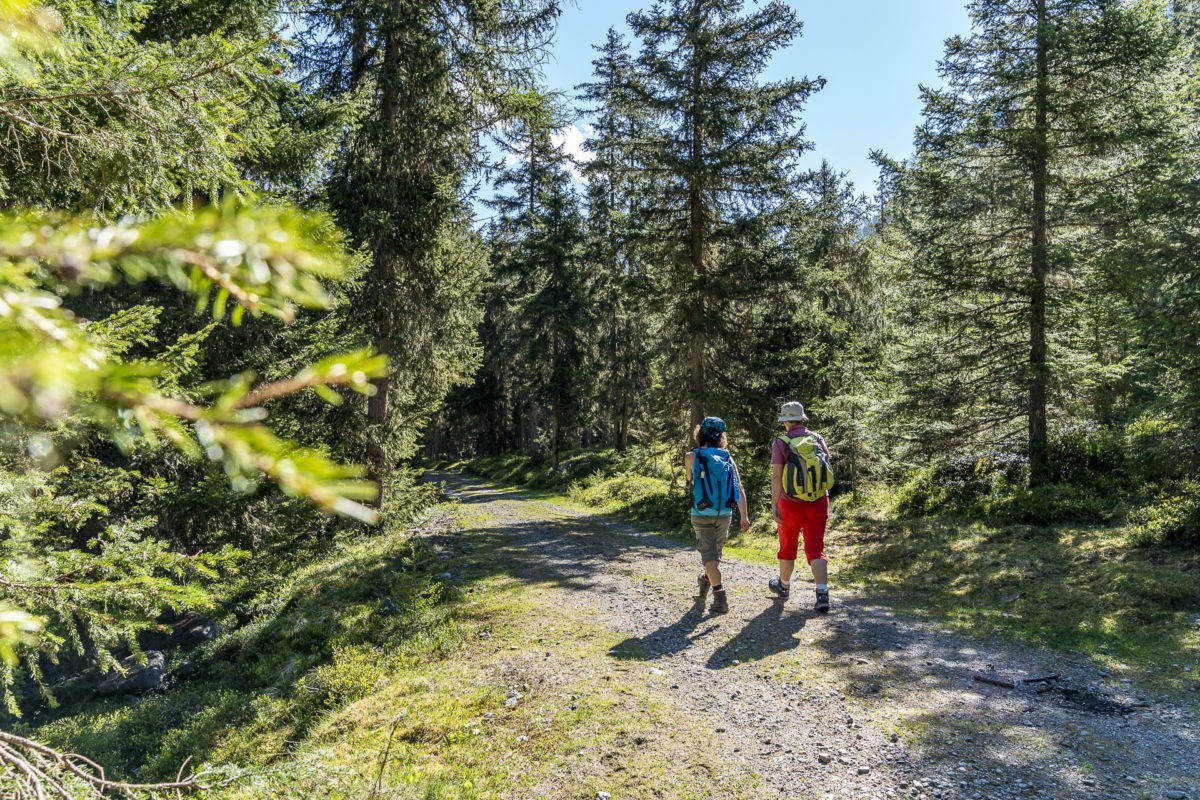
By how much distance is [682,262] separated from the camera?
1501 centimetres

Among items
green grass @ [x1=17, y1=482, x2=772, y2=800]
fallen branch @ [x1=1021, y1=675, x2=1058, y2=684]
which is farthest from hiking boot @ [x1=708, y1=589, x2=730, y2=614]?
fallen branch @ [x1=1021, y1=675, x2=1058, y2=684]

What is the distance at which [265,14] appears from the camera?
8336mm

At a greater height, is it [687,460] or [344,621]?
[687,460]

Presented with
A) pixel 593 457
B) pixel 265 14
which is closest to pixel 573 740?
pixel 265 14

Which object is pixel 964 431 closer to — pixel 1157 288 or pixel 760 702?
pixel 1157 288

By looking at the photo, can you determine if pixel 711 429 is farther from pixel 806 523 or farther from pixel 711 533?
pixel 806 523

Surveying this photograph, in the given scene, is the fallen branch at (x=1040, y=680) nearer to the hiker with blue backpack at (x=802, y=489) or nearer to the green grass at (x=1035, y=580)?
the green grass at (x=1035, y=580)

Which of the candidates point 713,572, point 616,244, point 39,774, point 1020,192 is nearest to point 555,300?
point 616,244

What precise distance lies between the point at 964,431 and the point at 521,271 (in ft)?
71.5

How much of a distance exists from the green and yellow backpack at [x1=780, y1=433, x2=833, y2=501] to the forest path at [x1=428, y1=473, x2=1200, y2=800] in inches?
54.7

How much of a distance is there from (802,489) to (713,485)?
96cm

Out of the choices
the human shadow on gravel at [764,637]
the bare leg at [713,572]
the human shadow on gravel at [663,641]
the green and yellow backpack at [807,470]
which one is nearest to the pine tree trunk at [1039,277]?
the green and yellow backpack at [807,470]

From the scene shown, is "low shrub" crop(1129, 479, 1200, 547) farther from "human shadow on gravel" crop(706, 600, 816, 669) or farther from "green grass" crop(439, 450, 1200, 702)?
"human shadow on gravel" crop(706, 600, 816, 669)

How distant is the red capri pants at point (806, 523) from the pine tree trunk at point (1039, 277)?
7.41 metres
